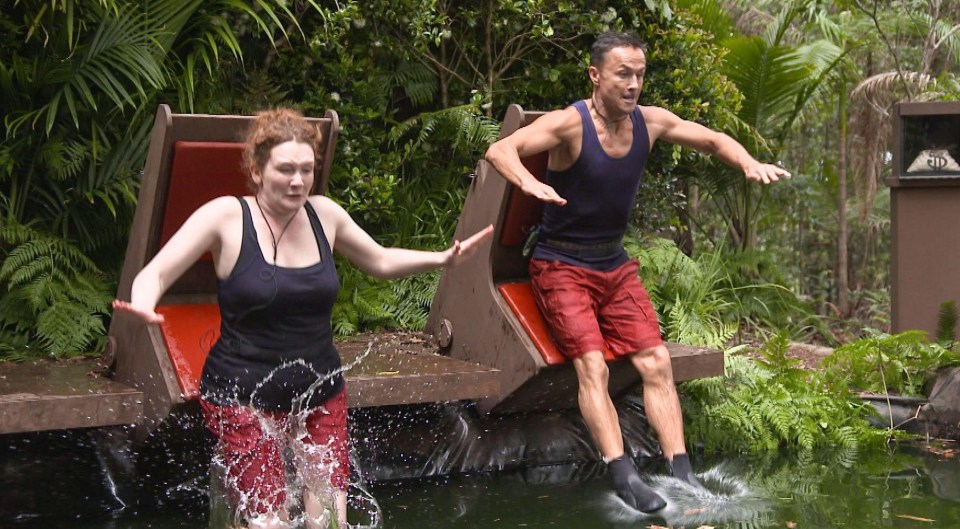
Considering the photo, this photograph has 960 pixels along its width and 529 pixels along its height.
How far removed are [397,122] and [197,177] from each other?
9.70ft

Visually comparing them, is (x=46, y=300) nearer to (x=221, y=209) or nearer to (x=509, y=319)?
(x=509, y=319)

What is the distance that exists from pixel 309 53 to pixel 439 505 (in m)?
3.29

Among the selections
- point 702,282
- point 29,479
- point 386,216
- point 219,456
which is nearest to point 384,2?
point 386,216

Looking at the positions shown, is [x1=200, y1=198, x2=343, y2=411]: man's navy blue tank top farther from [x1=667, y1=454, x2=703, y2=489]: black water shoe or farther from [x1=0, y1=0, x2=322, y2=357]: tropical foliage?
[x1=0, y1=0, x2=322, y2=357]: tropical foliage

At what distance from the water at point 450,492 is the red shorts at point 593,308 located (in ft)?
2.03

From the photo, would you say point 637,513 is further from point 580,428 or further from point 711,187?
point 711,187

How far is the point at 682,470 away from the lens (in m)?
4.81

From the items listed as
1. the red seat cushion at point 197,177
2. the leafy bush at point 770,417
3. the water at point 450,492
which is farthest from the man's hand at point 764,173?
the red seat cushion at point 197,177

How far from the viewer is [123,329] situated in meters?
4.74

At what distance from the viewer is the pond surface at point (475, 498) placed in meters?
4.54

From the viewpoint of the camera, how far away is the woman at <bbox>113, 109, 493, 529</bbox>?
Result: 3.40 metres

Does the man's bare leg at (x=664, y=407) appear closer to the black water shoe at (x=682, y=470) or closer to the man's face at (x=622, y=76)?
the black water shoe at (x=682, y=470)

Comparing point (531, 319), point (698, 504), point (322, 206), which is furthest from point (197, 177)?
point (698, 504)

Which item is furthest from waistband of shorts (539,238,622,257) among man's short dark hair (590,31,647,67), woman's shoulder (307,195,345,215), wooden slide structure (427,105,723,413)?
woman's shoulder (307,195,345,215)
